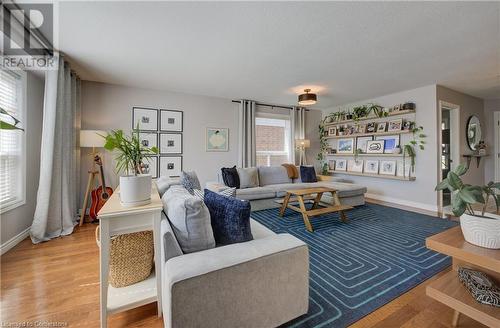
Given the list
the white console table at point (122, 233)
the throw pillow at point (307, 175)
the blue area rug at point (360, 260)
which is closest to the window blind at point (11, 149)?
the white console table at point (122, 233)

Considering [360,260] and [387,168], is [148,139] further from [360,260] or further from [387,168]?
[387,168]

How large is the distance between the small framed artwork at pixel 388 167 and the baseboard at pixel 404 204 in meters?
0.57

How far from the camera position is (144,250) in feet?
4.87

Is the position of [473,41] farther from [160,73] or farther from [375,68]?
[160,73]

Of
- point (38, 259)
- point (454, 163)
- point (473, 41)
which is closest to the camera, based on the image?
point (38, 259)

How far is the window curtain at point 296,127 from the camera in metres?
5.49

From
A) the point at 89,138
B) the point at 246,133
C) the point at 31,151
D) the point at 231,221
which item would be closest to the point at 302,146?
the point at 246,133

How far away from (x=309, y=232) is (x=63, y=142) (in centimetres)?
357

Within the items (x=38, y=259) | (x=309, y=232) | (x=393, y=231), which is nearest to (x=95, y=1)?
(x=38, y=259)

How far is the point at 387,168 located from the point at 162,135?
486 cm

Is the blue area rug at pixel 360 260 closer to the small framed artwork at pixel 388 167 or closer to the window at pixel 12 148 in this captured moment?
the small framed artwork at pixel 388 167

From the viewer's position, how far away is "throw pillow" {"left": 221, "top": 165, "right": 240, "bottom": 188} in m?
3.85

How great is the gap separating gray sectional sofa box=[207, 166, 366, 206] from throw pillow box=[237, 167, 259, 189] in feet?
0.37

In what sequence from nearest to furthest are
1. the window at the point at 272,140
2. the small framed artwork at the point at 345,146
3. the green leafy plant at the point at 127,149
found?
the green leafy plant at the point at 127,149 → the small framed artwork at the point at 345,146 → the window at the point at 272,140
